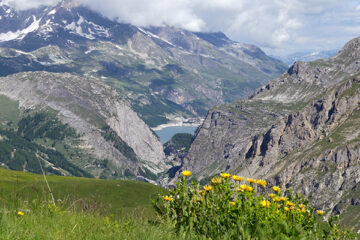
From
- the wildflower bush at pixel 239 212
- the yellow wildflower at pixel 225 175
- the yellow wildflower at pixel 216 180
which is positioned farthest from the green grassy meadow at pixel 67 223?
the yellow wildflower at pixel 225 175

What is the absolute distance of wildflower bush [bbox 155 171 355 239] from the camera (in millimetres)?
8359

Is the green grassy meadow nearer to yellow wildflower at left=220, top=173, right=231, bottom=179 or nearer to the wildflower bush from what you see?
the wildflower bush

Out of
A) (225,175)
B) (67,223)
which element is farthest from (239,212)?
(67,223)

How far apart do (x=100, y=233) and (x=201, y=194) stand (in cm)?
298

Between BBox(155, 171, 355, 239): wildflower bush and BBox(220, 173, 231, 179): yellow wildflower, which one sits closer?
BBox(155, 171, 355, 239): wildflower bush

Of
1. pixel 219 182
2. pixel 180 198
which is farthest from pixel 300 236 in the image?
pixel 180 198

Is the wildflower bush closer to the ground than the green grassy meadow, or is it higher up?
higher up

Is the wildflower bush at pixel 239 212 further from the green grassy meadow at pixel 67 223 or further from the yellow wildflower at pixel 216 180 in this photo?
the green grassy meadow at pixel 67 223

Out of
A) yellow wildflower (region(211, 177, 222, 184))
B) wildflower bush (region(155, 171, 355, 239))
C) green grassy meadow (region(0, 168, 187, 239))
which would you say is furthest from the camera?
yellow wildflower (region(211, 177, 222, 184))

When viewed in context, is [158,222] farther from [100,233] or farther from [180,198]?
[100,233]

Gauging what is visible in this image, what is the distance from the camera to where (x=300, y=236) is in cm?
827

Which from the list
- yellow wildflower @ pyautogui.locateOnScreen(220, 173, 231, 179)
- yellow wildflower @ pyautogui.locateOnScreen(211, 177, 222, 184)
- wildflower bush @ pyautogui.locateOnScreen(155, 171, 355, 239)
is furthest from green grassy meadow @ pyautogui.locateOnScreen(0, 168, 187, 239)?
yellow wildflower @ pyautogui.locateOnScreen(220, 173, 231, 179)

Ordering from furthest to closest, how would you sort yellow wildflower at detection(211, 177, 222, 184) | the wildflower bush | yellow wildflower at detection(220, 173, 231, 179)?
yellow wildflower at detection(211, 177, 222, 184) < yellow wildflower at detection(220, 173, 231, 179) < the wildflower bush

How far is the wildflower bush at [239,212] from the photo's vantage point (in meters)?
8.36
